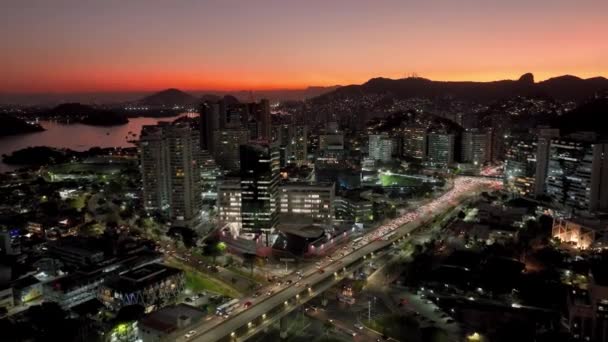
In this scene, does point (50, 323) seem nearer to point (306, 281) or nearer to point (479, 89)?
point (306, 281)

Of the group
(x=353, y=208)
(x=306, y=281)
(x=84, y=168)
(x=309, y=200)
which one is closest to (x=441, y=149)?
(x=353, y=208)

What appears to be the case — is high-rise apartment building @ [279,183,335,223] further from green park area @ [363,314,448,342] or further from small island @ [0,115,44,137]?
small island @ [0,115,44,137]

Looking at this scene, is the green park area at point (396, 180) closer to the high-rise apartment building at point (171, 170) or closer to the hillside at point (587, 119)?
the hillside at point (587, 119)

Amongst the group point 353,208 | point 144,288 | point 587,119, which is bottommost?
point 144,288

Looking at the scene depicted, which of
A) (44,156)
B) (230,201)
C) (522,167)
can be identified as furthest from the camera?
(44,156)

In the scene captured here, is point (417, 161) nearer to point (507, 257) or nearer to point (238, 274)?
point (507, 257)

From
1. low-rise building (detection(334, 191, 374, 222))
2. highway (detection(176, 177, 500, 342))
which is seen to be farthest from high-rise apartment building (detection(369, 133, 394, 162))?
low-rise building (detection(334, 191, 374, 222))
